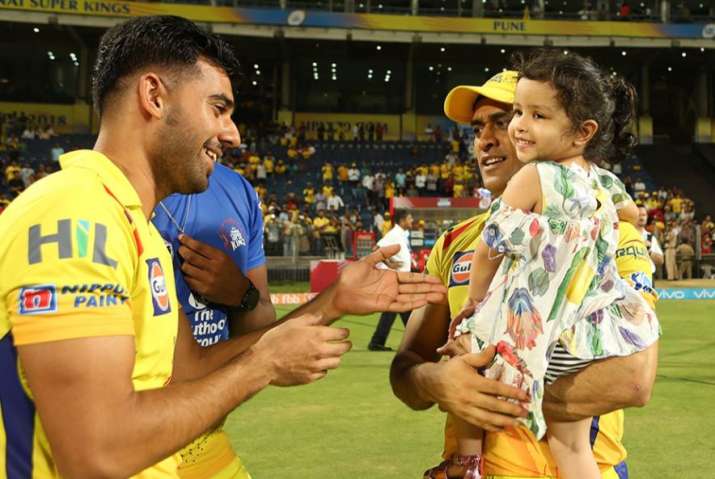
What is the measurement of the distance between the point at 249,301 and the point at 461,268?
857mm

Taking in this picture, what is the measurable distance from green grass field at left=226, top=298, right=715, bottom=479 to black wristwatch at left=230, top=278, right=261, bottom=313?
2.86 m

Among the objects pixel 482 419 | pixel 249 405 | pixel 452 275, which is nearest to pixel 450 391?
pixel 482 419

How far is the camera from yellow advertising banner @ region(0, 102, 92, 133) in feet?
136

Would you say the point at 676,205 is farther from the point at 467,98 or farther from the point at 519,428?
the point at 519,428

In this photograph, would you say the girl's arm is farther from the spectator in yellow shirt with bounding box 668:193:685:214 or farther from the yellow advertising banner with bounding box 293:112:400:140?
the yellow advertising banner with bounding box 293:112:400:140

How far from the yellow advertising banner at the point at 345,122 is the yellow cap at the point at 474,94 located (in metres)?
40.9

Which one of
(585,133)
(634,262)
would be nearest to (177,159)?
(585,133)

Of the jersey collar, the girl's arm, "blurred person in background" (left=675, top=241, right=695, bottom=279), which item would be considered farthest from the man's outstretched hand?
"blurred person in background" (left=675, top=241, right=695, bottom=279)

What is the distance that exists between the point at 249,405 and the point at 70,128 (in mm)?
36262

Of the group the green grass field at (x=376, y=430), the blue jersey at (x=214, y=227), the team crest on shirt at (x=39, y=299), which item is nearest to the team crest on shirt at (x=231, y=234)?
the blue jersey at (x=214, y=227)

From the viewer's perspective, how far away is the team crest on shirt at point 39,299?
1777mm

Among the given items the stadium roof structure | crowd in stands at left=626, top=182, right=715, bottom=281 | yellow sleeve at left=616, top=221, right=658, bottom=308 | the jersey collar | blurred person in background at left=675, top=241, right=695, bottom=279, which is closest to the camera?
the jersey collar

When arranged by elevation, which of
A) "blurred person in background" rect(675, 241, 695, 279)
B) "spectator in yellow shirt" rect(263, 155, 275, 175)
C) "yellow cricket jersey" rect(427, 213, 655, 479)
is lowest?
"blurred person in background" rect(675, 241, 695, 279)

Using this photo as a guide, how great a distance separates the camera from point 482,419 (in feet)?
7.88
